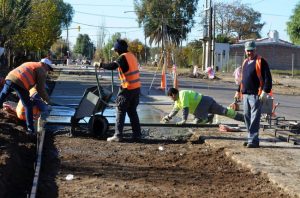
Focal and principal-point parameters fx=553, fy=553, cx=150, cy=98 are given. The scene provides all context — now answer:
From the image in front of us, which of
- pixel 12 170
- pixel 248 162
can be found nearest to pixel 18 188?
pixel 12 170

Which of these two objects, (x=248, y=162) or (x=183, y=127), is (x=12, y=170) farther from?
(x=183, y=127)

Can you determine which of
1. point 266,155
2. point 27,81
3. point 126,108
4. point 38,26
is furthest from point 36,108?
point 38,26

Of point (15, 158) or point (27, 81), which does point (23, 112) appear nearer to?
point (27, 81)

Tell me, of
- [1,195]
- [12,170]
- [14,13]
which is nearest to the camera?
[1,195]

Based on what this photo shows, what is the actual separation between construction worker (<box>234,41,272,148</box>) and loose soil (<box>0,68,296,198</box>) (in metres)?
0.70

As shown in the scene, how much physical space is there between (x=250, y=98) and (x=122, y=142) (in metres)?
2.53

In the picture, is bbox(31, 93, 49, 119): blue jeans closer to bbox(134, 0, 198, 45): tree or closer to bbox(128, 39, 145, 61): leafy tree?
bbox(134, 0, 198, 45): tree

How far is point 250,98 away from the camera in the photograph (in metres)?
9.78

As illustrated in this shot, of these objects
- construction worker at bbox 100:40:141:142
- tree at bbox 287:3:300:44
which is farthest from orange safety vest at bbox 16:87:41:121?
tree at bbox 287:3:300:44

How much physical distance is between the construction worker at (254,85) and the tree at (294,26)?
169 feet

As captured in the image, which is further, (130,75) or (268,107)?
(268,107)

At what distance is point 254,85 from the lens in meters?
9.72

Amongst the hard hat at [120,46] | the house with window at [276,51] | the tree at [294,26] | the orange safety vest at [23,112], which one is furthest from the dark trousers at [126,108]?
the house with window at [276,51]

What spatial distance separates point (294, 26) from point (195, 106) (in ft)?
165
